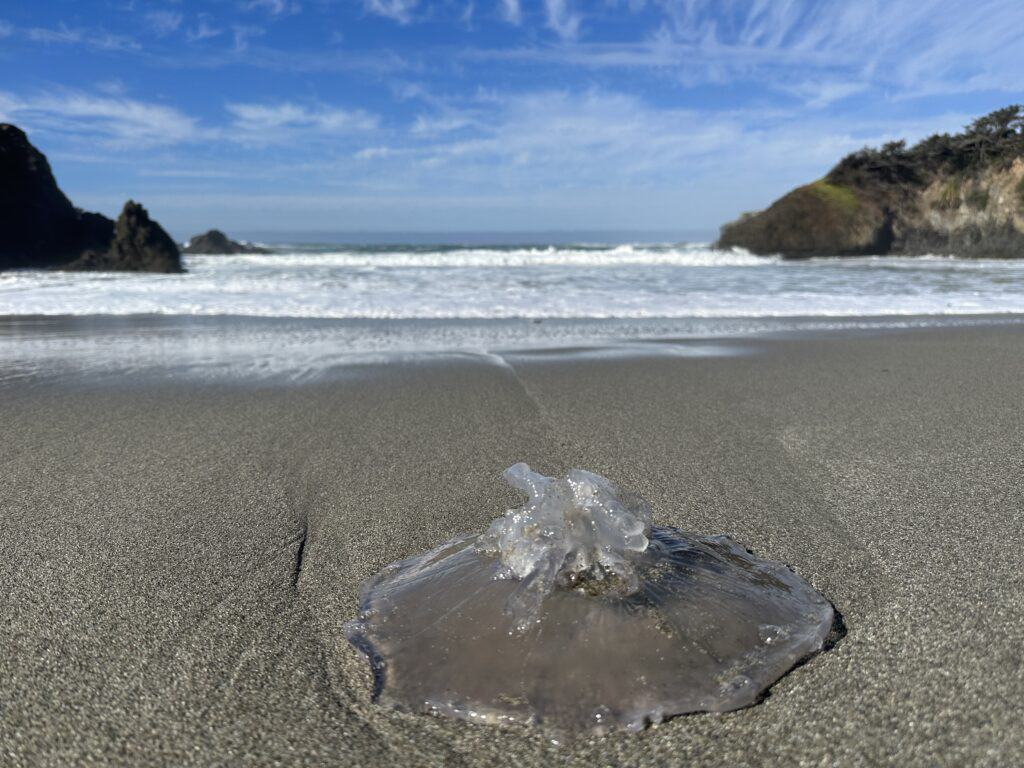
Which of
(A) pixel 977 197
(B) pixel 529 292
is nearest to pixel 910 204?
(A) pixel 977 197

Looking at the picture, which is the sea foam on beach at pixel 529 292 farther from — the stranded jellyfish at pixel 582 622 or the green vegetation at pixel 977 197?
the stranded jellyfish at pixel 582 622

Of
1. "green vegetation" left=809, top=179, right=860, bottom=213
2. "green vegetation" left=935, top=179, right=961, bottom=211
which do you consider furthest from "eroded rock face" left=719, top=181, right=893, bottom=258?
"green vegetation" left=935, top=179, right=961, bottom=211

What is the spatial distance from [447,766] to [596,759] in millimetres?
269

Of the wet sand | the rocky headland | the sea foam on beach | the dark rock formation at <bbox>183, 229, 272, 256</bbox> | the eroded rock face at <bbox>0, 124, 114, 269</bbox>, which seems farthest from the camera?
the dark rock formation at <bbox>183, 229, 272, 256</bbox>

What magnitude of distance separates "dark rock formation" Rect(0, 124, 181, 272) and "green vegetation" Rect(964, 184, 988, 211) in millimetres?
22802

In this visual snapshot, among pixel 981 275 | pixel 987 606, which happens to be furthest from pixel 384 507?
pixel 981 275

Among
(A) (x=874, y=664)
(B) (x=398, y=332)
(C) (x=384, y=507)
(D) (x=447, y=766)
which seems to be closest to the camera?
(D) (x=447, y=766)

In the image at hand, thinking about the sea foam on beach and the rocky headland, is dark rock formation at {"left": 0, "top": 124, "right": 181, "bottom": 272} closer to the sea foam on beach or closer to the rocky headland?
the sea foam on beach

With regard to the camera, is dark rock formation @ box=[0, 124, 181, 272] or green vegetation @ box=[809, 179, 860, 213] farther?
green vegetation @ box=[809, 179, 860, 213]

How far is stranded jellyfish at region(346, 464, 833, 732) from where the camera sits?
155 centimetres

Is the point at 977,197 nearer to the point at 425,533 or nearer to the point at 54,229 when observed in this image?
the point at 425,533

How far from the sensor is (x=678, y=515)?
2680mm

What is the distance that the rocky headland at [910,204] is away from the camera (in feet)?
76.6

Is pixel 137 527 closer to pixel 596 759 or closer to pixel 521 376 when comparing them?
pixel 596 759
